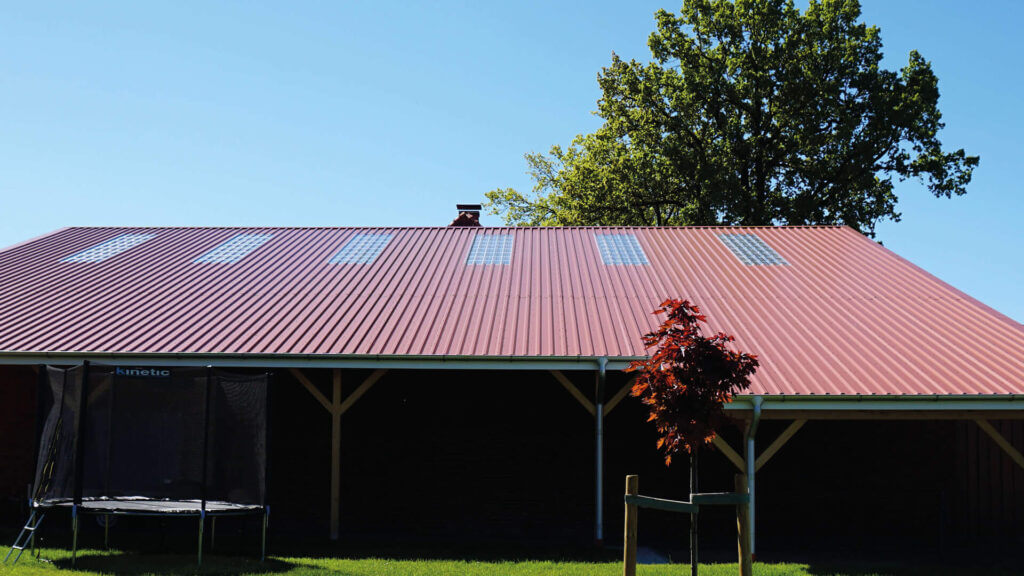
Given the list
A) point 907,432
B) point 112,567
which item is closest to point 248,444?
point 112,567

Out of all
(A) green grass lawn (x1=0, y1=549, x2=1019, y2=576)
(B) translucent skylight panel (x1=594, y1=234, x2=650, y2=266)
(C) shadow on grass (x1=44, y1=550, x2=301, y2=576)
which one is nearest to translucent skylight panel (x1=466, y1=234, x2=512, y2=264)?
(B) translucent skylight panel (x1=594, y1=234, x2=650, y2=266)

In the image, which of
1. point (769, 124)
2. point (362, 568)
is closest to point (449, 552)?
point (362, 568)

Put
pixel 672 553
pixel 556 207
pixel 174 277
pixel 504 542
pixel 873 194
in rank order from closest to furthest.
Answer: pixel 672 553 → pixel 504 542 → pixel 174 277 → pixel 873 194 → pixel 556 207

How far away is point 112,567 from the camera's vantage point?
10047 millimetres

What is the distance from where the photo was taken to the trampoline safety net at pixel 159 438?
34.0 ft

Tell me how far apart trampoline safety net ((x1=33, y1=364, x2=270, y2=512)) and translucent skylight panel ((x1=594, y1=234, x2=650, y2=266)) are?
8.85 metres

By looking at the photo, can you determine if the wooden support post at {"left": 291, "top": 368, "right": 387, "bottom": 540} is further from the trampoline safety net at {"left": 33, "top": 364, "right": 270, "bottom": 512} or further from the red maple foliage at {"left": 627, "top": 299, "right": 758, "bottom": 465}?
the red maple foliage at {"left": 627, "top": 299, "right": 758, "bottom": 465}

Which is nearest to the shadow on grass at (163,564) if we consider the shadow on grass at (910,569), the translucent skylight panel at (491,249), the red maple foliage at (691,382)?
the red maple foliage at (691,382)

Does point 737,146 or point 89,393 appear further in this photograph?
point 737,146

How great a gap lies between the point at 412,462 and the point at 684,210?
790 inches

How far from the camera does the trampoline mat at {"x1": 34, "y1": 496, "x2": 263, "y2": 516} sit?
10.1 meters

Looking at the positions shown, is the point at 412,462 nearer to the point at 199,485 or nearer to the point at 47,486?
the point at 199,485

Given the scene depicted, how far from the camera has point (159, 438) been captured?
10469 millimetres

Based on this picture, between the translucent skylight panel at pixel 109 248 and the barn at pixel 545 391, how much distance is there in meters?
2.27
